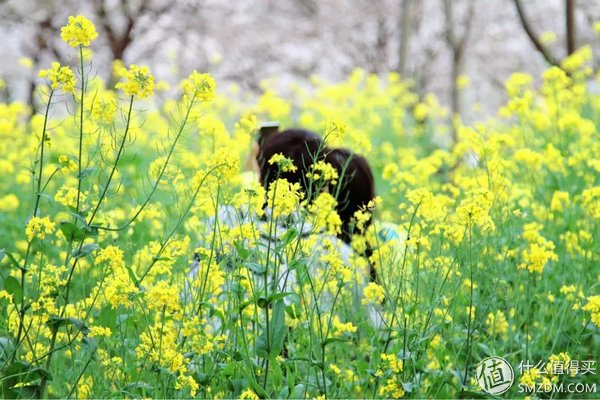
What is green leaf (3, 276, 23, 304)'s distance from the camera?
200cm

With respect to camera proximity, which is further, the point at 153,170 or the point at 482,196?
the point at 153,170

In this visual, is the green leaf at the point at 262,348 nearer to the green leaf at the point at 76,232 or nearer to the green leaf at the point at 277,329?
the green leaf at the point at 277,329

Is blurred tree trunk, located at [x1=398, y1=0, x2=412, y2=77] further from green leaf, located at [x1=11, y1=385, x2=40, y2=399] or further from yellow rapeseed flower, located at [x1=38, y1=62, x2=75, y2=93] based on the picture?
green leaf, located at [x1=11, y1=385, x2=40, y2=399]

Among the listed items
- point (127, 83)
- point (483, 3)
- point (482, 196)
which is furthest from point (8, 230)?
point (483, 3)

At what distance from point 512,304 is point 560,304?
0.35 m

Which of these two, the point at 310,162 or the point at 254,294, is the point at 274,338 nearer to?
the point at 254,294

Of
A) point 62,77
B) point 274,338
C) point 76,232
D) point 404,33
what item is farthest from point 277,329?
point 404,33

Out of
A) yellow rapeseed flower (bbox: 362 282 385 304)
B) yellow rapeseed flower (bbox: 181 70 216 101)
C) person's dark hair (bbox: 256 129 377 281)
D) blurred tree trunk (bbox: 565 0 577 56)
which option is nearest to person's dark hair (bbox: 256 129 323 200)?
person's dark hair (bbox: 256 129 377 281)

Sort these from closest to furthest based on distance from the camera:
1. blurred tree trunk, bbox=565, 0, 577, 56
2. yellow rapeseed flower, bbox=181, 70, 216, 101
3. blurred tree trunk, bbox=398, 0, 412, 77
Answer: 1. yellow rapeseed flower, bbox=181, 70, 216, 101
2. blurred tree trunk, bbox=565, 0, 577, 56
3. blurred tree trunk, bbox=398, 0, 412, 77

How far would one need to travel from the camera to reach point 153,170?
244 cm

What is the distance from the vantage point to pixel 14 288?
2.01 metres

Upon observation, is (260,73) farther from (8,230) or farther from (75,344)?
(75,344)

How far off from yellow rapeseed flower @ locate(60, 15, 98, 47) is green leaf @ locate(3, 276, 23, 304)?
577mm

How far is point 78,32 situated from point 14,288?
0.63 m
